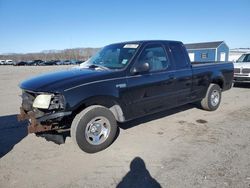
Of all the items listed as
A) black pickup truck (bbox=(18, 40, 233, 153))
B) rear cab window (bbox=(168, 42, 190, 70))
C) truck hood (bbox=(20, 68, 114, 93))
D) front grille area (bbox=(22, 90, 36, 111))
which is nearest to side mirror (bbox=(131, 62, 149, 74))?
black pickup truck (bbox=(18, 40, 233, 153))

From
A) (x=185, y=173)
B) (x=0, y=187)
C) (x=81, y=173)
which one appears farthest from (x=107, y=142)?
(x=0, y=187)

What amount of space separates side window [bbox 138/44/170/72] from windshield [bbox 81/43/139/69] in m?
0.24

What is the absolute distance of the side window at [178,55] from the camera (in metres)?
5.74

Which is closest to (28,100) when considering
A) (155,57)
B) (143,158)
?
(143,158)

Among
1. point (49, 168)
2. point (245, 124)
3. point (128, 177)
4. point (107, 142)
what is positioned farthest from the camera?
point (245, 124)

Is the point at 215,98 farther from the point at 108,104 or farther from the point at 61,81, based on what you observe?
the point at 61,81

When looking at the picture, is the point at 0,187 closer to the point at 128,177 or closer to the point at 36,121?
the point at 36,121

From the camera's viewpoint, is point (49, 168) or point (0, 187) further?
point (49, 168)

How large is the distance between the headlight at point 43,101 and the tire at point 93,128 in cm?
58

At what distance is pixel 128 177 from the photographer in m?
3.52

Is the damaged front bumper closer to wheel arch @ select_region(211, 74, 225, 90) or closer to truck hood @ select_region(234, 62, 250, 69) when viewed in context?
wheel arch @ select_region(211, 74, 225, 90)

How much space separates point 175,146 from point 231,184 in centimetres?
144

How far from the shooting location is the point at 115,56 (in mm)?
5273

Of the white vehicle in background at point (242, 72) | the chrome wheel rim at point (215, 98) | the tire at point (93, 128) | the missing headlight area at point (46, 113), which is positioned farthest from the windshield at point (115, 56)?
the white vehicle in background at point (242, 72)
